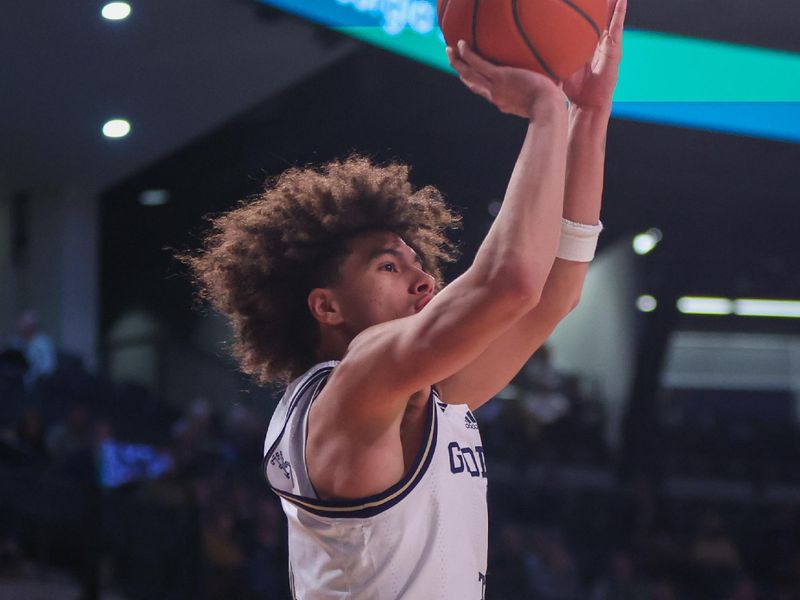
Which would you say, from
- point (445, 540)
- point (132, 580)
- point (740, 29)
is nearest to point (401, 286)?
point (445, 540)

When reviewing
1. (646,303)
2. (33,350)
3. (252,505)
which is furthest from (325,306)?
(646,303)

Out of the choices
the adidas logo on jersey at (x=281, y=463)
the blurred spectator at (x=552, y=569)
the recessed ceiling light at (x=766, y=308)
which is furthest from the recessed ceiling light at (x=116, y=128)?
the adidas logo on jersey at (x=281, y=463)

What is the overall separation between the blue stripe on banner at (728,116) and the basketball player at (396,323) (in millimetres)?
4471

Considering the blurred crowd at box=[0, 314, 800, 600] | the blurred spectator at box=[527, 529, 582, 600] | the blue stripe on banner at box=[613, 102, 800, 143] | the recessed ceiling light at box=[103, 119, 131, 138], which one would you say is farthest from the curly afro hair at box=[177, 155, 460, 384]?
the recessed ceiling light at box=[103, 119, 131, 138]

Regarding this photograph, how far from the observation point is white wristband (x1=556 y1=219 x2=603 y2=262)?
162cm

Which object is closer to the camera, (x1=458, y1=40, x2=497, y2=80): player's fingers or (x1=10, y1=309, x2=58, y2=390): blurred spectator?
(x1=458, y1=40, x2=497, y2=80): player's fingers

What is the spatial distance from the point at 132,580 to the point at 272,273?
4082 mm

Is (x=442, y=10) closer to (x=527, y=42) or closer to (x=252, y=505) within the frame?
(x=527, y=42)

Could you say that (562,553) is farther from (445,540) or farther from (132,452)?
(445,540)

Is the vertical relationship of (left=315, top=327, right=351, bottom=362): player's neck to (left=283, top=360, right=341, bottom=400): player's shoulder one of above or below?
above

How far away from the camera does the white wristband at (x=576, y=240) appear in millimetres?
1620

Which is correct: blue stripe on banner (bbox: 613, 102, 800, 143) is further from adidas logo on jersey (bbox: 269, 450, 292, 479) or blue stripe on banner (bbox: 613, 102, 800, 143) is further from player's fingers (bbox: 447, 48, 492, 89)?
adidas logo on jersey (bbox: 269, 450, 292, 479)

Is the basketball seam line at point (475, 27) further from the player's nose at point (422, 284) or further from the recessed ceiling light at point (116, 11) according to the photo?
the recessed ceiling light at point (116, 11)

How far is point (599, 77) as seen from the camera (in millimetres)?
1643
